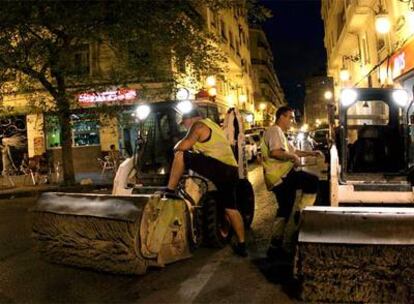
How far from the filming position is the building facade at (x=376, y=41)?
14852 millimetres

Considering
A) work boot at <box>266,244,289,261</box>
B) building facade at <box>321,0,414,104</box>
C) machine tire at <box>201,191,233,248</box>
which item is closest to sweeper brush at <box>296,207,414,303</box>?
work boot at <box>266,244,289,261</box>

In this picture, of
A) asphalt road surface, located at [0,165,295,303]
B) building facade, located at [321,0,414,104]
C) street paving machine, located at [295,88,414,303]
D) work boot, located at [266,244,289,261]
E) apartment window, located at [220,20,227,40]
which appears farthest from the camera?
apartment window, located at [220,20,227,40]

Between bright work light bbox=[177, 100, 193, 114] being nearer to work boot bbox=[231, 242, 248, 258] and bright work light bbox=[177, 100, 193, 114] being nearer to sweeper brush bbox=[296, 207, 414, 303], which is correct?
work boot bbox=[231, 242, 248, 258]

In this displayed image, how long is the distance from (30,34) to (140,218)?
1344cm

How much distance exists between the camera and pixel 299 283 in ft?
16.2

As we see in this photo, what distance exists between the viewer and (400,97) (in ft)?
23.2

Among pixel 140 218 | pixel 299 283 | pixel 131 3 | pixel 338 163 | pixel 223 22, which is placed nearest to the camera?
pixel 299 283

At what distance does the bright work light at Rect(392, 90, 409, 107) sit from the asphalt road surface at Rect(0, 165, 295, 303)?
279cm

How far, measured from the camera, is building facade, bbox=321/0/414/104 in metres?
14.9

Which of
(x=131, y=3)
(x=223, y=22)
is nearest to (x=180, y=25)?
(x=131, y=3)

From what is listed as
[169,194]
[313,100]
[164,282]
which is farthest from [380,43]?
[313,100]

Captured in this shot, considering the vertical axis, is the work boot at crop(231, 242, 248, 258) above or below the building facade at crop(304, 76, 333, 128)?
below

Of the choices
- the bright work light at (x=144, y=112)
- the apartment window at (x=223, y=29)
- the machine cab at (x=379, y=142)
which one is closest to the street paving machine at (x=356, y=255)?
the machine cab at (x=379, y=142)

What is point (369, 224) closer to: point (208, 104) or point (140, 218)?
point (140, 218)
